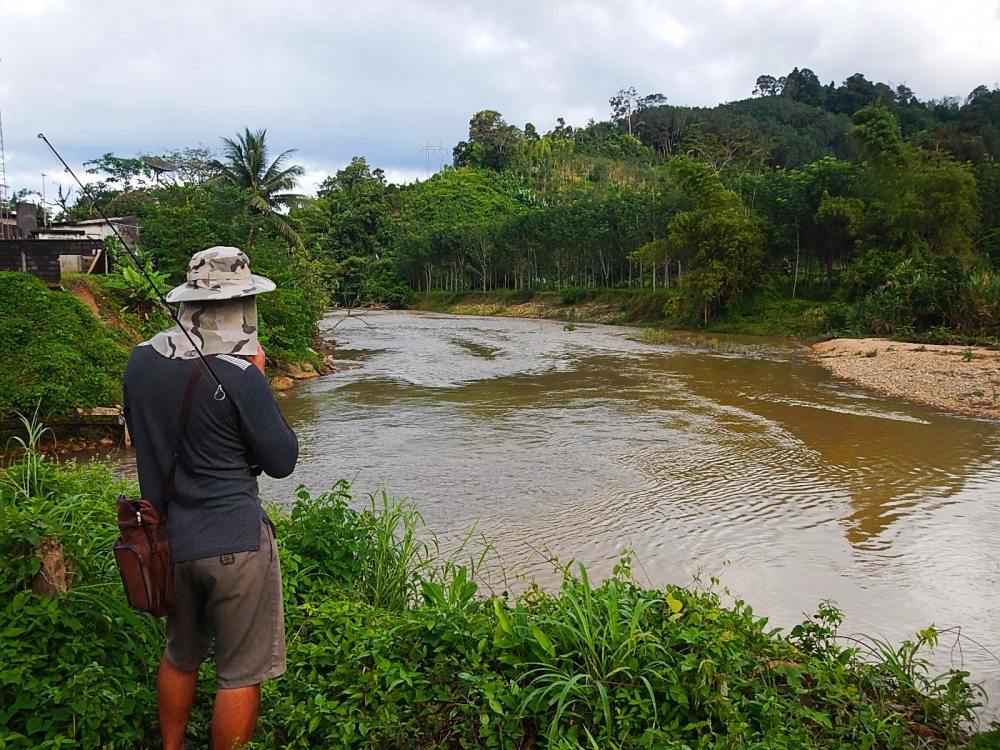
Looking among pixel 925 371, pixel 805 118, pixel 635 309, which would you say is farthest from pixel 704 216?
pixel 805 118

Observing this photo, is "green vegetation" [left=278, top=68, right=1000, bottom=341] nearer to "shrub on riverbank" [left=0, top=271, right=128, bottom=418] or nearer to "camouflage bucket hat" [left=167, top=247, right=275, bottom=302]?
"shrub on riverbank" [left=0, top=271, right=128, bottom=418]

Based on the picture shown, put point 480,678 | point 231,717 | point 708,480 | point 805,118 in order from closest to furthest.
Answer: point 231,717 < point 480,678 < point 708,480 < point 805,118

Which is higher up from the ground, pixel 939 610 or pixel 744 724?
pixel 744 724

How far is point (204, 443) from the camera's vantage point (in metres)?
2.23

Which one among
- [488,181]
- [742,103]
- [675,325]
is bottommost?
[675,325]

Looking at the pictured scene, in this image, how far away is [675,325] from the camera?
35625 mm

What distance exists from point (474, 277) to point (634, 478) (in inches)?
2083

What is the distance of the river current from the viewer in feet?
17.7

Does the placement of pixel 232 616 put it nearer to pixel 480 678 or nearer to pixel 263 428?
pixel 263 428

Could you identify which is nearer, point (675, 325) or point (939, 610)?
point (939, 610)

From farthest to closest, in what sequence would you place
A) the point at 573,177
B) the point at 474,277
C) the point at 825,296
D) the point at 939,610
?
the point at 573,177 → the point at 474,277 → the point at 825,296 → the point at 939,610

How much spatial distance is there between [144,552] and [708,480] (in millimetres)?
7104

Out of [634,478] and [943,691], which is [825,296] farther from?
[943,691]

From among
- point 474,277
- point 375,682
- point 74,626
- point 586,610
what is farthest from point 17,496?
point 474,277
